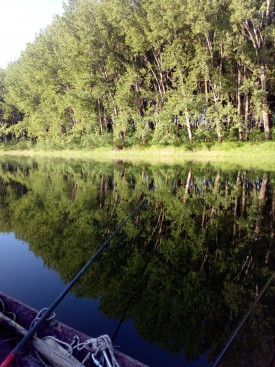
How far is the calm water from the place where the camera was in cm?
329

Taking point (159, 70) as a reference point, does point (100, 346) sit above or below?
below

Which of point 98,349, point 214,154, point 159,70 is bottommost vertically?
point 98,349

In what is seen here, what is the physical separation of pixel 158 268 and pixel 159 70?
3360cm

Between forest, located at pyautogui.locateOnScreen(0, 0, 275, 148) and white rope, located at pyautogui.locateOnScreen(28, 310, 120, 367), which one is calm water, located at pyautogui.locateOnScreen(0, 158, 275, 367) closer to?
white rope, located at pyautogui.locateOnScreen(28, 310, 120, 367)

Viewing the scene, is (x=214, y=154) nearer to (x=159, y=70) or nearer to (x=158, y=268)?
(x=159, y=70)

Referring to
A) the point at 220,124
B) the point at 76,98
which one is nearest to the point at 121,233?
the point at 220,124

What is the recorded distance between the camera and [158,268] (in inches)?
205

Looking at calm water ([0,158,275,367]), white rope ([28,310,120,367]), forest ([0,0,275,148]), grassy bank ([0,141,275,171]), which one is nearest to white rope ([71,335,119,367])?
white rope ([28,310,120,367])

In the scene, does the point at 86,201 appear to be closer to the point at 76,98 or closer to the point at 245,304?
the point at 245,304

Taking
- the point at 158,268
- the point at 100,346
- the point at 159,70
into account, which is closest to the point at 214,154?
the point at 159,70

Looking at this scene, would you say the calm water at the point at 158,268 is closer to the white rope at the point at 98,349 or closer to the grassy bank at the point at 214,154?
the white rope at the point at 98,349

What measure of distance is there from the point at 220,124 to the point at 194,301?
26.1 m

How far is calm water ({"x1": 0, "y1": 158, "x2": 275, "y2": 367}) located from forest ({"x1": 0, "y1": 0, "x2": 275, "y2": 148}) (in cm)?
1989

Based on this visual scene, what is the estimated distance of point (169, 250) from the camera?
19.9 ft
